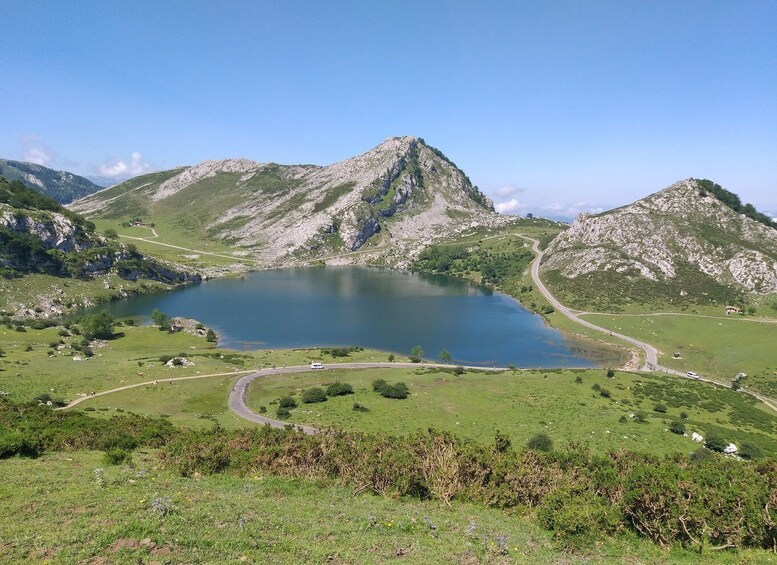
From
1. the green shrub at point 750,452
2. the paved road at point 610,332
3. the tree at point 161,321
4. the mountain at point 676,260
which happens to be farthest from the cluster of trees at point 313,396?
the mountain at point 676,260

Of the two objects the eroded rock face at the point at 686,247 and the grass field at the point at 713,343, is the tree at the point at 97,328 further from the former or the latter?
the eroded rock face at the point at 686,247

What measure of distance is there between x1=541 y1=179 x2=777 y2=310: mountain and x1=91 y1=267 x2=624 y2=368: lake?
30.4 m

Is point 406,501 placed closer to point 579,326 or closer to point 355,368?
point 355,368

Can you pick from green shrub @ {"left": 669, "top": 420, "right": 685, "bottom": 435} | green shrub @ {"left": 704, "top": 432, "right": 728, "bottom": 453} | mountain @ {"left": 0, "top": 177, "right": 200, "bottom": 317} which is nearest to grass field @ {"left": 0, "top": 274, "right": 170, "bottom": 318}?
mountain @ {"left": 0, "top": 177, "right": 200, "bottom": 317}

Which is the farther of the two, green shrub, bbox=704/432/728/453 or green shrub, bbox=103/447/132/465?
green shrub, bbox=704/432/728/453

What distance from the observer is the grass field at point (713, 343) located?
98000 millimetres

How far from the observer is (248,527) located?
17531mm

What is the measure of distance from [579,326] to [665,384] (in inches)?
2288

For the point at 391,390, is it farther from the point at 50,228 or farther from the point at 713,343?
the point at 50,228

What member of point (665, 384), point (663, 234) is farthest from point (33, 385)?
point (663, 234)

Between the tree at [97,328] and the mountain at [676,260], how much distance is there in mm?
150497

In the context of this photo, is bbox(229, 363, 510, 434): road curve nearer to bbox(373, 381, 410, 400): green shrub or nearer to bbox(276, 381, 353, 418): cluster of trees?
bbox(276, 381, 353, 418): cluster of trees

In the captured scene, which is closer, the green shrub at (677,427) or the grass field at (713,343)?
the green shrub at (677,427)

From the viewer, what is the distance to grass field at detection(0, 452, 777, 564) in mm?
15188
